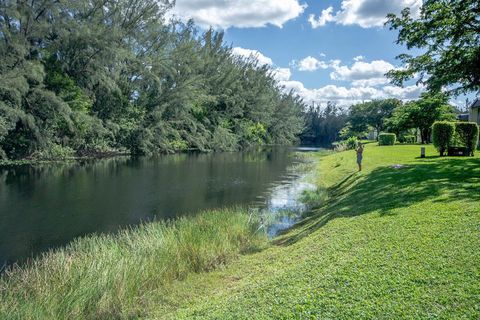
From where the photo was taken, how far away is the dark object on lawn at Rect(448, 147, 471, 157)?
21.0m

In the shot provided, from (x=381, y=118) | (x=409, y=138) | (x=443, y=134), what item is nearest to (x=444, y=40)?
(x=443, y=134)

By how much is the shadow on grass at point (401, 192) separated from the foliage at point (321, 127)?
109748 millimetres

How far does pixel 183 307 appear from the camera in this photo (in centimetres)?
630

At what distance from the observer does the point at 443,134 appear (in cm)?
2183

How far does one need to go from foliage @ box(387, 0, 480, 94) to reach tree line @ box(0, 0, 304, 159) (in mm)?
29108

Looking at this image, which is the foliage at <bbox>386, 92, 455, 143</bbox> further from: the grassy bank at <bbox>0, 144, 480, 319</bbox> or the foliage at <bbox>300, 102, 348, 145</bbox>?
the foliage at <bbox>300, 102, 348, 145</bbox>

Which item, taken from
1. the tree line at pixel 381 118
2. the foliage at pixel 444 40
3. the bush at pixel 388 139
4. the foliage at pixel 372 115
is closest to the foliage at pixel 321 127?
the tree line at pixel 381 118

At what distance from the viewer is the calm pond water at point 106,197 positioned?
1207 centimetres

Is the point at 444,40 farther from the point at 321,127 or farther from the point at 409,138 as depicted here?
the point at 321,127

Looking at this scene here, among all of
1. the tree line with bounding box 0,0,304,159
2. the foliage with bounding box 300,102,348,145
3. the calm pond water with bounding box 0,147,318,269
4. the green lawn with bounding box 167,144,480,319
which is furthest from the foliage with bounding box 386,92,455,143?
the foliage with bounding box 300,102,348,145

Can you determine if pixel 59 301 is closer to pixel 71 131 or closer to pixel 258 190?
pixel 258 190

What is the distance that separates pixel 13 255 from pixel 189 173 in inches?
715

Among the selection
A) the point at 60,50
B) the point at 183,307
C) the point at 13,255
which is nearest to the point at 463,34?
the point at 183,307

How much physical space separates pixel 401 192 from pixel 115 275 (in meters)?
9.13
